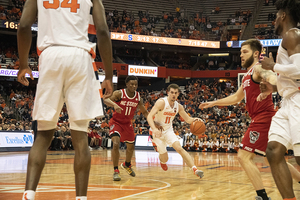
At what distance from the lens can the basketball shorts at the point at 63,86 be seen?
8.75ft

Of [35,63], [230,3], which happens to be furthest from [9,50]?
[230,3]

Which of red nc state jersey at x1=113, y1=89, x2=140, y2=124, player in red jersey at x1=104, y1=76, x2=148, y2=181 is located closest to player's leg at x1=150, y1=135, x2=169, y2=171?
player in red jersey at x1=104, y1=76, x2=148, y2=181

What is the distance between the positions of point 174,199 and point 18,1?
25.9 meters

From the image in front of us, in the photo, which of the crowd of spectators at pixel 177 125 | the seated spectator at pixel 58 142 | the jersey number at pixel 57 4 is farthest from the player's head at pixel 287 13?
the seated spectator at pixel 58 142

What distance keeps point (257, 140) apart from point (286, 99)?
3.08 ft

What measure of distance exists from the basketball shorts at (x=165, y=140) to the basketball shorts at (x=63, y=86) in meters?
4.39

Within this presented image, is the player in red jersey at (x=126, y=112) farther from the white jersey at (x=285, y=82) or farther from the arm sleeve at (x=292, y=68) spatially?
the arm sleeve at (x=292, y=68)

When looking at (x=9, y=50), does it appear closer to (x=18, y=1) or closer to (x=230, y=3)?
(x=18, y=1)

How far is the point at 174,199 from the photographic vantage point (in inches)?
179

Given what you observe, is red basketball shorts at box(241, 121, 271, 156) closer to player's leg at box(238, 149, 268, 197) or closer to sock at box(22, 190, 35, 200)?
player's leg at box(238, 149, 268, 197)

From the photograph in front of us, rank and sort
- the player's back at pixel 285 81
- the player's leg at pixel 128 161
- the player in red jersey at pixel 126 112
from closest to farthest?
the player's back at pixel 285 81 → the player's leg at pixel 128 161 → the player in red jersey at pixel 126 112

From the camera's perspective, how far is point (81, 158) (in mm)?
2697

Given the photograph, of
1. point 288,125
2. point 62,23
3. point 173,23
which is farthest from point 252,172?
point 173,23

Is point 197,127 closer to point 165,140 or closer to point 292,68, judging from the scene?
point 165,140
